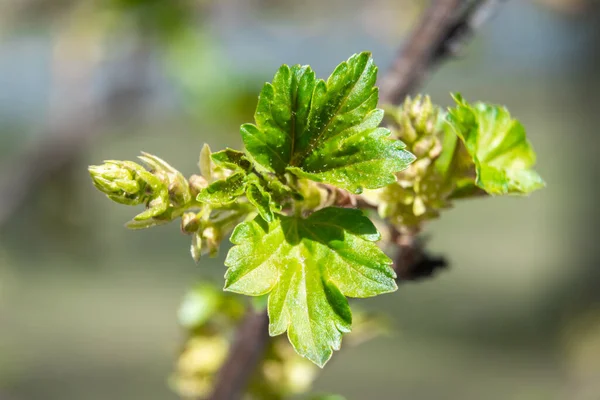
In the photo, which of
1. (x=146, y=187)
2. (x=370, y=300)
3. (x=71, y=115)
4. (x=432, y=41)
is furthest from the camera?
(x=370, y=300)

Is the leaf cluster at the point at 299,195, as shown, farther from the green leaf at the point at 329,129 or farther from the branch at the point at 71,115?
the branch at the point at 71,115

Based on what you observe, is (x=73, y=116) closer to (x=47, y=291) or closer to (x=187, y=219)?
(x=187, y=219)

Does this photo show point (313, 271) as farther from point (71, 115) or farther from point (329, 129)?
point (71, 115)

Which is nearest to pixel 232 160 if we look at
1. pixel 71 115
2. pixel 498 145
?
pixel 498 145

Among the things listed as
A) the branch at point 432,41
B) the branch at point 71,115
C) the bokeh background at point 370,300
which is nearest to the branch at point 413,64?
the branch at point 432,41

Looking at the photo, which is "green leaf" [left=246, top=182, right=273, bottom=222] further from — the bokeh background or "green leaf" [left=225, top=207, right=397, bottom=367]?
the bokeh background

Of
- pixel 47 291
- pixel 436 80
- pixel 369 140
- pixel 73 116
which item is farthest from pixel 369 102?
pixel 436 80

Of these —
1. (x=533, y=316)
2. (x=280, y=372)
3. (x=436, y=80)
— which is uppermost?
(x=280, y=372)
